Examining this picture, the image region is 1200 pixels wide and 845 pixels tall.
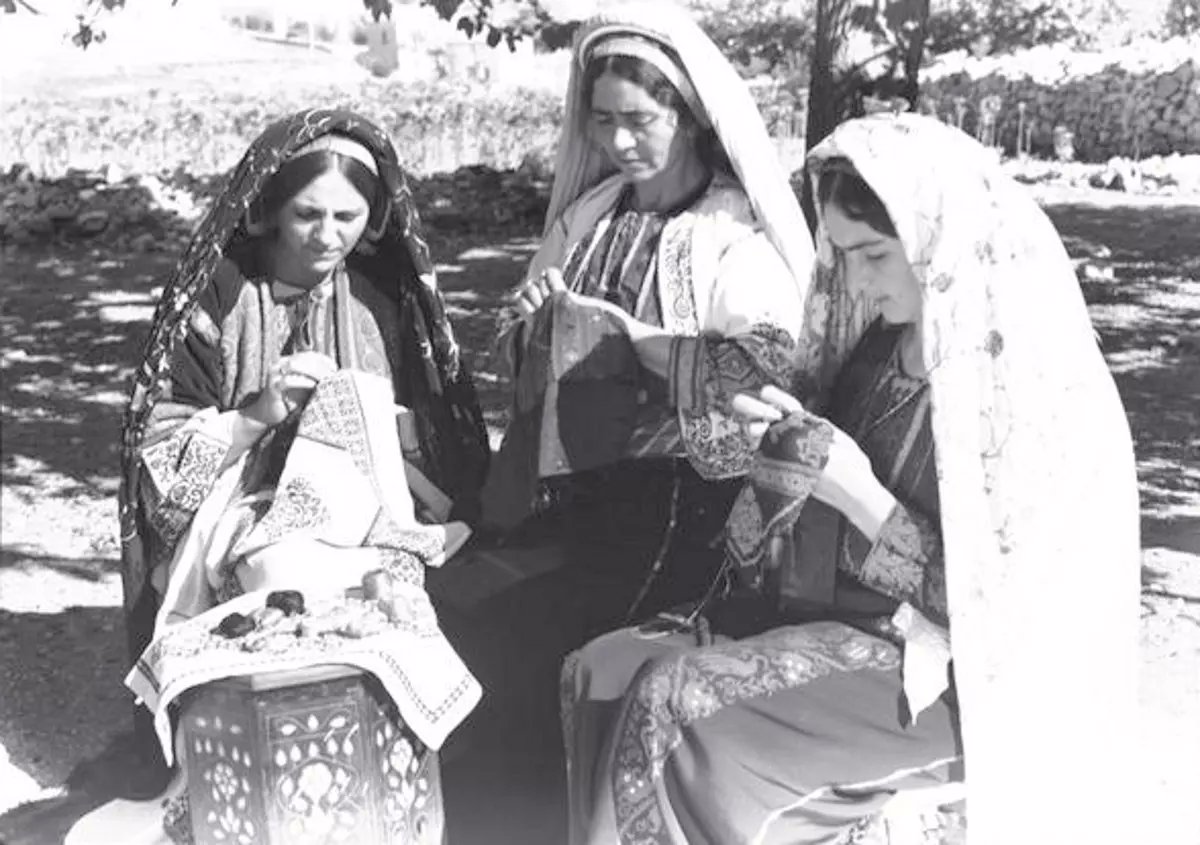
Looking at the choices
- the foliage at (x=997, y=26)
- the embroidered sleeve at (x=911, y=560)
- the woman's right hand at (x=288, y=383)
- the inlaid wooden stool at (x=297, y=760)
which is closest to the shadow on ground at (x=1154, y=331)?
the embroidered sleeve at (x=911, y=560)

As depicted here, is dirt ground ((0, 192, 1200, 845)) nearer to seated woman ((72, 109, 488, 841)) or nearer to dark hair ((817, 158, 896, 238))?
dark hair ((817, 158, 896, 238))

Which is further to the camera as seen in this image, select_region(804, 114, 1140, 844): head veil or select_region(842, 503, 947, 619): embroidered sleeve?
select_region(842, 503, 947, 619): embroidered sleeve

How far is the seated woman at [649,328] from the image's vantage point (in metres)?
3.90

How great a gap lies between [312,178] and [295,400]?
49 centimetres

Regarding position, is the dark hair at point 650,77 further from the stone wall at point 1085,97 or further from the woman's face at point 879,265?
the stone wall at point 1085,97

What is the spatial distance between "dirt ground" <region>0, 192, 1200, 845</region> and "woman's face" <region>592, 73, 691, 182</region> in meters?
1.42

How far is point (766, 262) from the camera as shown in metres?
3.98

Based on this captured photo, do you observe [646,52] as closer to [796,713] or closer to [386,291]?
[386,291]

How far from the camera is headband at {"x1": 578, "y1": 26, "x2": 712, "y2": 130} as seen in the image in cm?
390

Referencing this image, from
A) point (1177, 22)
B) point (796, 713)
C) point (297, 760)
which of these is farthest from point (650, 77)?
point (1177, 22)

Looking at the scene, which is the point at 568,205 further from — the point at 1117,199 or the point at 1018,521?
the point at 1117,199

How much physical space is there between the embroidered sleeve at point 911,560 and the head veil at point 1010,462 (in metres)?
0.11

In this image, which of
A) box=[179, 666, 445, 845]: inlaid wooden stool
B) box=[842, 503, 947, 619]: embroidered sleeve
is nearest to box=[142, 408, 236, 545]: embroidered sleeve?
box=[179, 666, 445, 845]: inlaid wooden stool

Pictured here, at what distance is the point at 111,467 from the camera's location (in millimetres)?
8547
